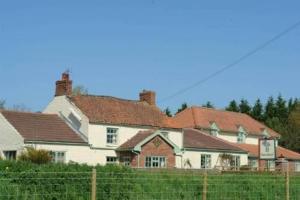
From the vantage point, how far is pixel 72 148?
46250 millimetres

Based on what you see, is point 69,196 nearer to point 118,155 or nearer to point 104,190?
point 104,190

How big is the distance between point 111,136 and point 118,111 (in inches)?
120

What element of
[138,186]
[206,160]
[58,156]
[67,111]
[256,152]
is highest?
[67,111]

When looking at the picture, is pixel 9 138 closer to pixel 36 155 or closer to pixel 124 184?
pixel 36 155

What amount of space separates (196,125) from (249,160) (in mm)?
7022

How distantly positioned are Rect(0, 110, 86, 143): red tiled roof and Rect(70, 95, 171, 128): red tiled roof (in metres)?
2.42

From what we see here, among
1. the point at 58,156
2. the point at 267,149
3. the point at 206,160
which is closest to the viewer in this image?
the point at 267,149

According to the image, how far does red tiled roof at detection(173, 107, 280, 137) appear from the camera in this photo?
64.8m

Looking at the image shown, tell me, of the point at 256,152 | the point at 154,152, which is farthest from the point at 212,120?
the point at 154,152

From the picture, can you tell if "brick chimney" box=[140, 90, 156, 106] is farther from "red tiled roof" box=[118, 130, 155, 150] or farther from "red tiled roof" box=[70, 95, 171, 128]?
"red tiled roof" box=[118, 130, 155, 150]

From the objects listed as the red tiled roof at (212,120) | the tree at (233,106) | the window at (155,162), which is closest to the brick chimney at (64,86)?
the window at (155,162)

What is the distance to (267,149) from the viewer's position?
4094cm

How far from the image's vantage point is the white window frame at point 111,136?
50.0m

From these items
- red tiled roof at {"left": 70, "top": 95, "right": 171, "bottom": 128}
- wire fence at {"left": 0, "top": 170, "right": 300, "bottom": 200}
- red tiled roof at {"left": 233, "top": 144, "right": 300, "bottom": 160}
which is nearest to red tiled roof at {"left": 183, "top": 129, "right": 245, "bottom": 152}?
red tiled roof at {"left": 70, "top": 95, "right": 171, "bottom": 128}
